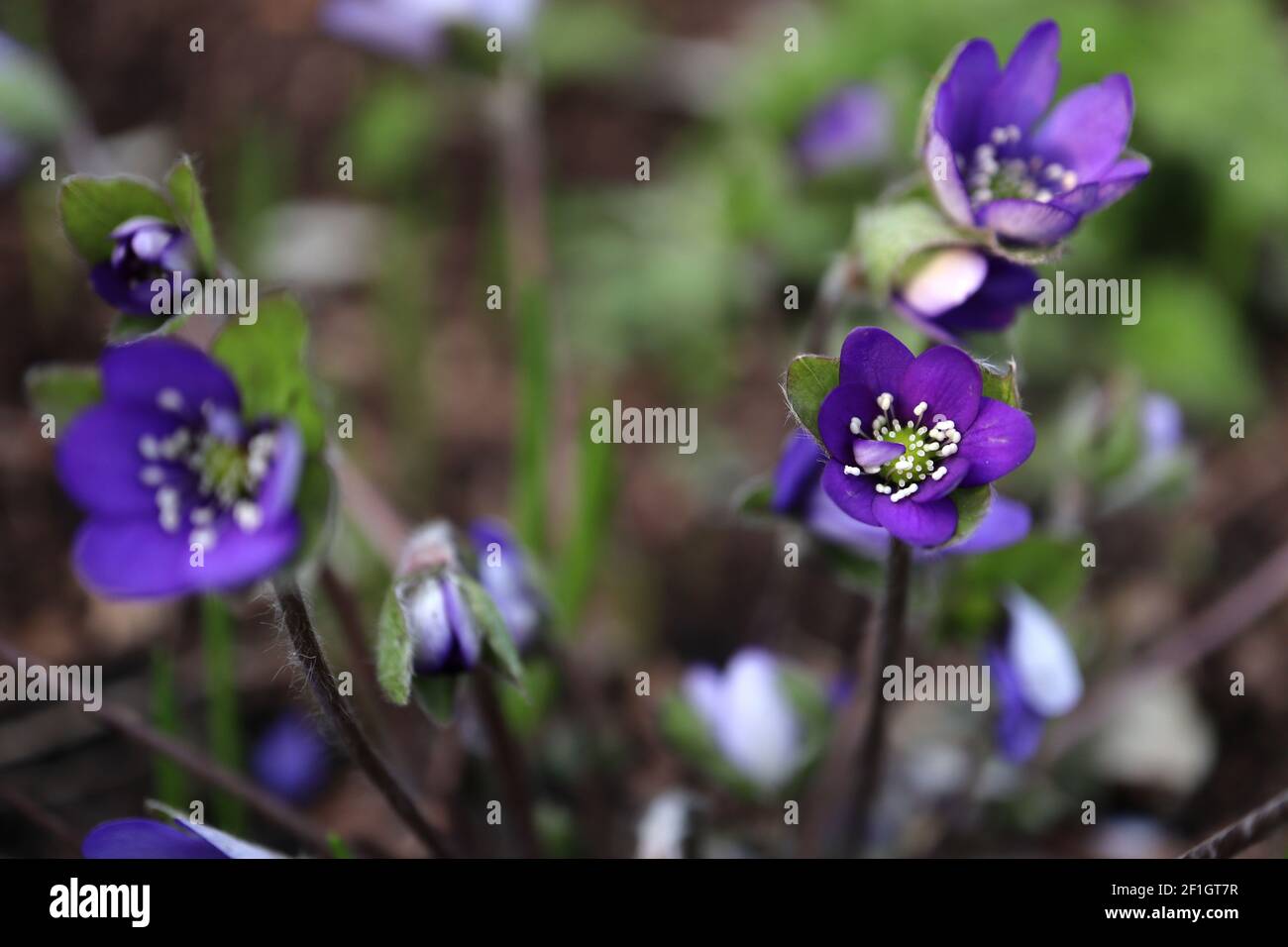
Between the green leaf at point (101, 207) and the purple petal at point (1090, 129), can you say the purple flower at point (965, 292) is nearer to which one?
the purple petal at point (1090, 129)

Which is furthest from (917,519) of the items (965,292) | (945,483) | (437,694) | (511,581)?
(511,581)

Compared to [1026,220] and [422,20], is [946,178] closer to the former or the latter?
[1026,220]

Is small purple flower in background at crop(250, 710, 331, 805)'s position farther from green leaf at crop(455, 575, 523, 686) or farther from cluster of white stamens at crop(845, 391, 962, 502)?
cluster of white stamens at crop(845, 391, 962, 502)

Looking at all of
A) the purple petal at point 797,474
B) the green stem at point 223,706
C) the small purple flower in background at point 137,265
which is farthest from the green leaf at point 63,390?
the purple petal at point 797,474

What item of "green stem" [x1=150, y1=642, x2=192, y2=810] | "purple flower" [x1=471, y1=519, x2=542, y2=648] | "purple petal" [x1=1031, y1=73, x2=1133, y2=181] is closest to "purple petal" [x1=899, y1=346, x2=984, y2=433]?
"purple petal" [x1=1031, y1=73, x2=1133, y2=181]

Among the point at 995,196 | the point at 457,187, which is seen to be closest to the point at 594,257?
the point at 457,187

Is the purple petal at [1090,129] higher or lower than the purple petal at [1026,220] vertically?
higher
